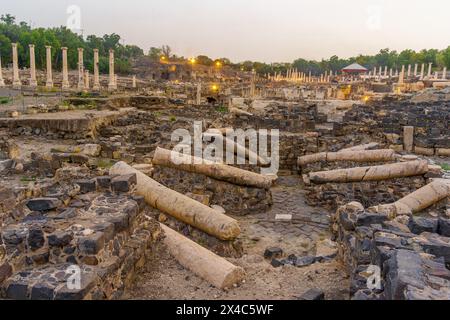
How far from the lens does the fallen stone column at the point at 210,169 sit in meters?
9.81

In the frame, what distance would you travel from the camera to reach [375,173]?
10.5 meters

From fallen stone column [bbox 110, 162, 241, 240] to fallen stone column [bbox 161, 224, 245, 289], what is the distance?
36.6 inches

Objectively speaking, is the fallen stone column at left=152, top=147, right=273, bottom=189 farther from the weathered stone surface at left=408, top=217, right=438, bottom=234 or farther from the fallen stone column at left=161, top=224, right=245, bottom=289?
the weathered stone surface at left=408, top=217, right=438, bottom=234

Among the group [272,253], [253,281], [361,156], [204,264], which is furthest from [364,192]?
[204,264]

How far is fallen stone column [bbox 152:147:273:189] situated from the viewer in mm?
9812

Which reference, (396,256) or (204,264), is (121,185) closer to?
(204,264)

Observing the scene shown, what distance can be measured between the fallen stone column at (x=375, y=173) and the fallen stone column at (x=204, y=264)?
6073 mm

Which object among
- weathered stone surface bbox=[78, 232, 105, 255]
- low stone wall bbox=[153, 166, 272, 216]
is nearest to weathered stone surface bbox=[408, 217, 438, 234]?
weathered stone surface bbox=[78, 232, 105, 255]

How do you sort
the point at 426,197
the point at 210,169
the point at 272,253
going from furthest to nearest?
the point at 210,169 < the point at 426,197 < the point at 272,253

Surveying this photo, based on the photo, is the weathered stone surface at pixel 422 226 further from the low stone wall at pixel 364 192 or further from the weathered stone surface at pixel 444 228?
the low stone wall at pixel 364 192

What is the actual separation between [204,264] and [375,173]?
260 inches

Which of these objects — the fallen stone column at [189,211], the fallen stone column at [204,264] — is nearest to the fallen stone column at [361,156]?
the fallen stone column at [189,211]
